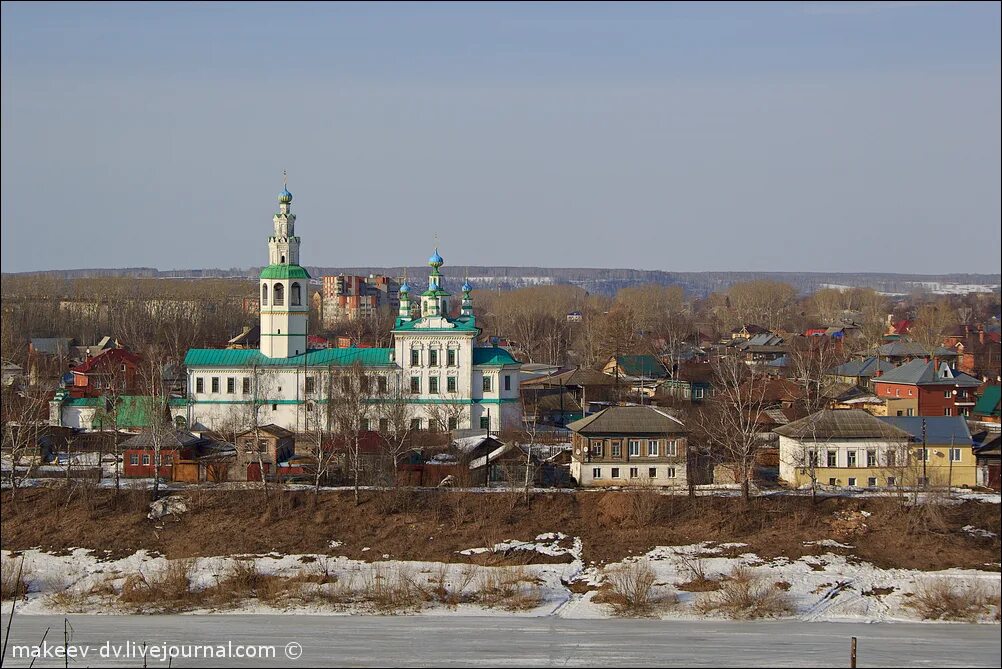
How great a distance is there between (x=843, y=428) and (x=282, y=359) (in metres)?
12.7

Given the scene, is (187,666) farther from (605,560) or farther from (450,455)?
(450,455)

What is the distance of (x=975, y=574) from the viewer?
18500mm

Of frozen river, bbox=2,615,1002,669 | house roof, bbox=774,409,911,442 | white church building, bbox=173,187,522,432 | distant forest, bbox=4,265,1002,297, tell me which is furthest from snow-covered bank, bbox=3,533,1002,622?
distant forest, bbox=4,265,1002,297

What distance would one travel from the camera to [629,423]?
2316 centimetres

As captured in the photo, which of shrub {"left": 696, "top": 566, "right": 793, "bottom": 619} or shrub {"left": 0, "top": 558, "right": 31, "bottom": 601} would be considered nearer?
shrub {"left": 696, "top": 566, "right": 793, "bottom": 619}

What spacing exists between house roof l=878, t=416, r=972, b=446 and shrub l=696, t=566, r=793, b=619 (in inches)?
268

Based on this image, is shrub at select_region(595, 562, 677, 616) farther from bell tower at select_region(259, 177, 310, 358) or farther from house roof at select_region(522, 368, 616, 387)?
house roof at select_region(522, 368, 616, 387)

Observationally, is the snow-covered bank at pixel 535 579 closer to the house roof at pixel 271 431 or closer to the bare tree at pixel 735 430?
the bare tree at pixel 735 430

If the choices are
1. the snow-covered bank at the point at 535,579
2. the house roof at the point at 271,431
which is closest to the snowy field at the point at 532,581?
the snow-covered bank at the point at 535,579

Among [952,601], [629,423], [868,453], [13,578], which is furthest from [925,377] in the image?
[13,578]

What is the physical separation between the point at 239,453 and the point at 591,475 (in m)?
6.85

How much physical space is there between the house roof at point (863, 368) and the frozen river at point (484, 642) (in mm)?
21142

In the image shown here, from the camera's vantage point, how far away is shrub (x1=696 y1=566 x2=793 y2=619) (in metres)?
16.8

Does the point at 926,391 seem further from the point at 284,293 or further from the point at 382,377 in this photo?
the point at 284,293
